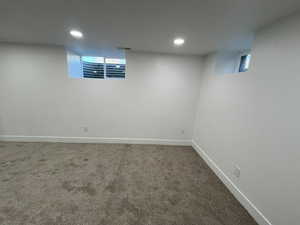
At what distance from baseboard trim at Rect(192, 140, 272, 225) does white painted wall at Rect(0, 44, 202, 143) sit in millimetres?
1085

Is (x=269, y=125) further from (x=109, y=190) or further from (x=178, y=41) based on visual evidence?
(x=109, y=190)

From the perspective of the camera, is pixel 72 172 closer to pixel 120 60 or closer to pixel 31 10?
pixel 31 10

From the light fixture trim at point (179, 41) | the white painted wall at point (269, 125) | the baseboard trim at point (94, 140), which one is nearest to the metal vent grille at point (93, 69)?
the baseboard trim at point (94, 140)

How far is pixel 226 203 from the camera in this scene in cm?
165

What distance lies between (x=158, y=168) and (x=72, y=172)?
1.50 metres

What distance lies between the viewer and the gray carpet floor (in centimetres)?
140

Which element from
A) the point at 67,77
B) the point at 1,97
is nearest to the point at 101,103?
the point at 67,77

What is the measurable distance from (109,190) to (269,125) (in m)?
2.17

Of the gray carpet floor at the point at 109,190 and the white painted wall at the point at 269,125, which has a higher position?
the white painted wall at the point at 269,125

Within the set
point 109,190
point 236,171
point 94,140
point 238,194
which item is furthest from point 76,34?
point 238,194

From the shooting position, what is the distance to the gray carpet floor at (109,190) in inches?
55.1

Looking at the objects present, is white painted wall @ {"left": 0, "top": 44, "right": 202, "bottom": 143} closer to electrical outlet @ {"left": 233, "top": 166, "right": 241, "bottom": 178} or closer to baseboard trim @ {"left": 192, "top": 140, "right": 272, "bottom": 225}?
baseboard trim @ {"left": 192, "top": 140, "right": 272, "bottom": 225}

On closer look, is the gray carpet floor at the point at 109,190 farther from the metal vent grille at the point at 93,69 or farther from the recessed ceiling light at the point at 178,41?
the recessed ceiling light at the point at 178,41

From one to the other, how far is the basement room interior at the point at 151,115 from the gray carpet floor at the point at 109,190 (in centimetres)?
2
